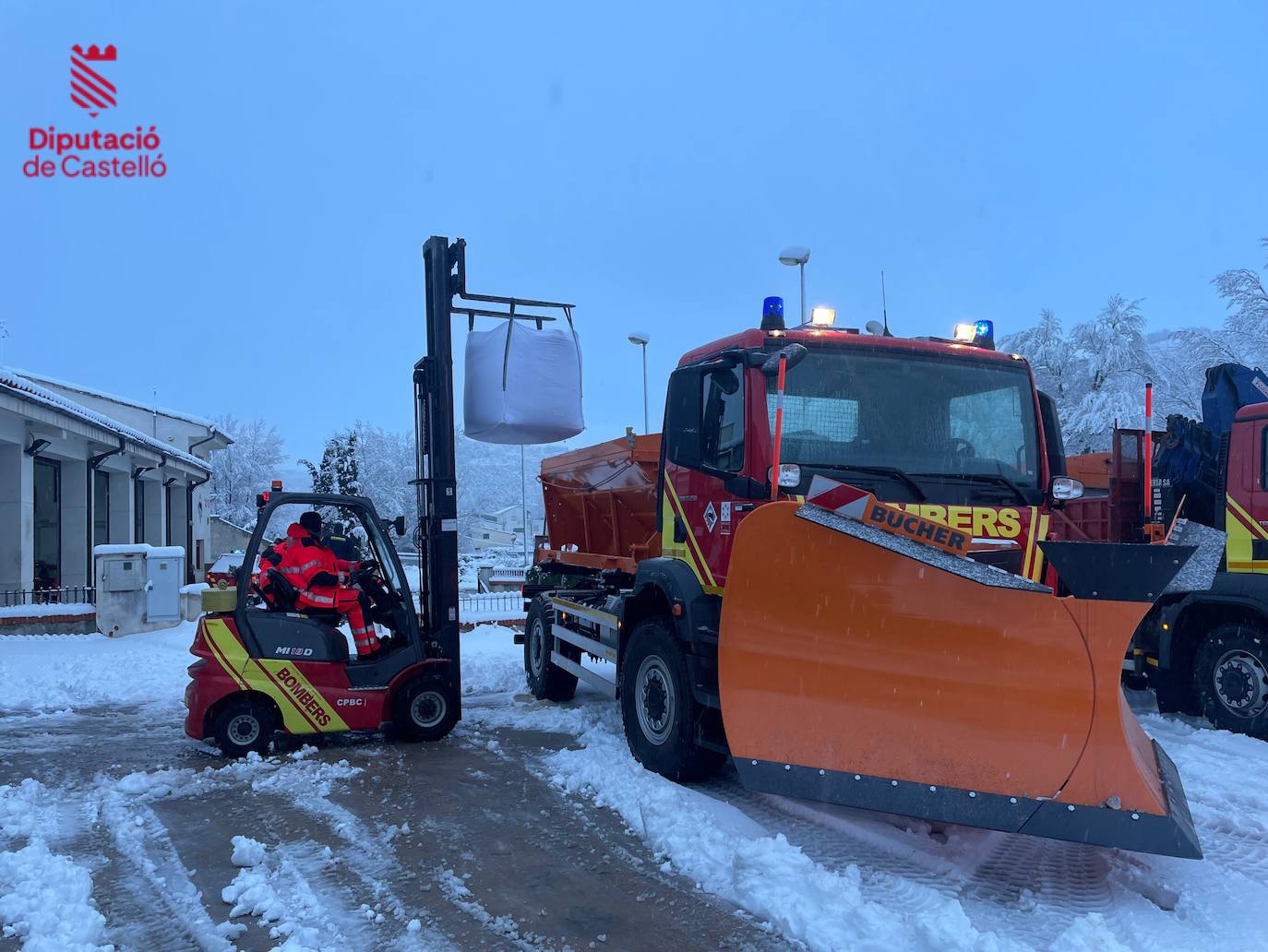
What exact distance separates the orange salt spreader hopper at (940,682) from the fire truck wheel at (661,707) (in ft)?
3.41

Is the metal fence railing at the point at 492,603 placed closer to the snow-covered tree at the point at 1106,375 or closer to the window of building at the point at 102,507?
the window of building at the point at 102,507

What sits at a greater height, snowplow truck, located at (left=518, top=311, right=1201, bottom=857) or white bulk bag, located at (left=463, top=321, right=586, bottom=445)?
white bulk bag, located at (left=463, top=321, right=586, bottom=445)

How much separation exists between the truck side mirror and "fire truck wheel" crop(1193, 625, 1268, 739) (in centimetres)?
273

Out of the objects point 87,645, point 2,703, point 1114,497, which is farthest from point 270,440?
point 1114,497

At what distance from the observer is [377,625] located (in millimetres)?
7195

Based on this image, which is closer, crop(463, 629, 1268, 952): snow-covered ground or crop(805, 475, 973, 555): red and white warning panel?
crop(463, 629, 1268, 952): snow-covered ground

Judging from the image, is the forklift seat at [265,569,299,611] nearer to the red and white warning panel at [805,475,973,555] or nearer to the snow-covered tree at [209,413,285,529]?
the red and white warning panel at [805,475,973,555]

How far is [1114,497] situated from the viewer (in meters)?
8.50

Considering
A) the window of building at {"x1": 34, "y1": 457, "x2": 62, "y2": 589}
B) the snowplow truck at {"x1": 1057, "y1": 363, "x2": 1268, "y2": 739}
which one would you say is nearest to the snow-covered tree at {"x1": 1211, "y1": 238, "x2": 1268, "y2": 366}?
the snowplow truck at {"x1": 1057, "y1": 363, "x2": 1268, "y2": 739}

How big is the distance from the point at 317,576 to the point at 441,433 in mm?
1472

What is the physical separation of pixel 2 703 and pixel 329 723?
3.96 meters

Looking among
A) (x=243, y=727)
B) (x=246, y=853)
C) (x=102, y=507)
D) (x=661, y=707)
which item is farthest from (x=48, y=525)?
(x=661, y=707)

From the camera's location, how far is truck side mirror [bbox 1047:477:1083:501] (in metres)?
4.90

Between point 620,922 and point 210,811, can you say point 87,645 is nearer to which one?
point 210,811
